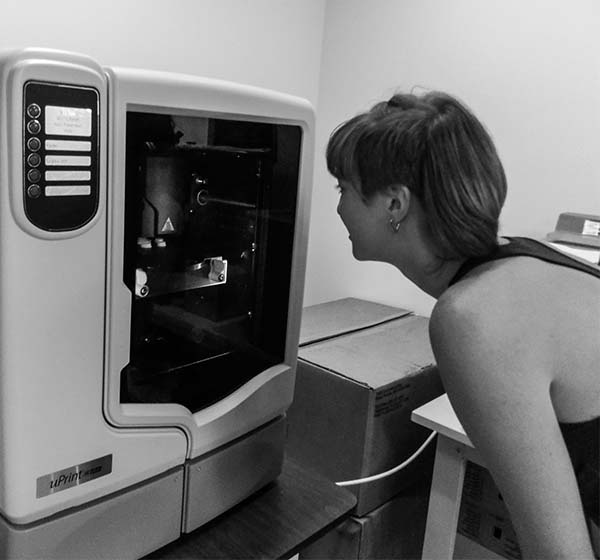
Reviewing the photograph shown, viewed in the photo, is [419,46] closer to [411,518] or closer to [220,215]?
[220,215]

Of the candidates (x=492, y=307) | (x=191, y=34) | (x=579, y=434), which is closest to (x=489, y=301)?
(x=492, y=307)

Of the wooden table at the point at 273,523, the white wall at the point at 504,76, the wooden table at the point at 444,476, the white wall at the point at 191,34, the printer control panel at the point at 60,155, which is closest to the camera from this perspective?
the printer control panel at the point at 60,155

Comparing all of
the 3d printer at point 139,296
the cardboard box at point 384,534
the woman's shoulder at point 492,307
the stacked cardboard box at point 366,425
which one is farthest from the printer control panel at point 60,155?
the cardboard box at point 384,534

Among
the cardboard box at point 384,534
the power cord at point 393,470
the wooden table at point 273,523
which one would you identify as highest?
the wooden table at point 273,523

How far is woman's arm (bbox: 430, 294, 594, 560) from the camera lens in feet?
2.35

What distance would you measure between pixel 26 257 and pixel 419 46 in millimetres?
1589

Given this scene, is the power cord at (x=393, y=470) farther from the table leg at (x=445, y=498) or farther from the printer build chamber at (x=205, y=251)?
the printer build chamber at (x=205, y=251)

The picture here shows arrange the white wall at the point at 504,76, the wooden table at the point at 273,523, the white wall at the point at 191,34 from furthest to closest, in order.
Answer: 1. the white wall at the point at 504,76
2. the white wall at the point at 191,34
3. the wooden table at the point at 273,523

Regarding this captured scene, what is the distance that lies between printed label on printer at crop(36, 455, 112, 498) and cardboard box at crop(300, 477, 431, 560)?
0.82m

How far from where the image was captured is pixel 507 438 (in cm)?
72

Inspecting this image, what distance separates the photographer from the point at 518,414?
0.71 m

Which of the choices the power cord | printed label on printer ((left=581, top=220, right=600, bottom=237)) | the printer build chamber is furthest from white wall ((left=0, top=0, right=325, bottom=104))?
the power cord

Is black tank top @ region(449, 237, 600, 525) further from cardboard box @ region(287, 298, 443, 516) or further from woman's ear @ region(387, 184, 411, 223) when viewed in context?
cardboard box @ region(287, 298, 443, 516)

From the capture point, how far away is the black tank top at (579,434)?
82 centimetres
